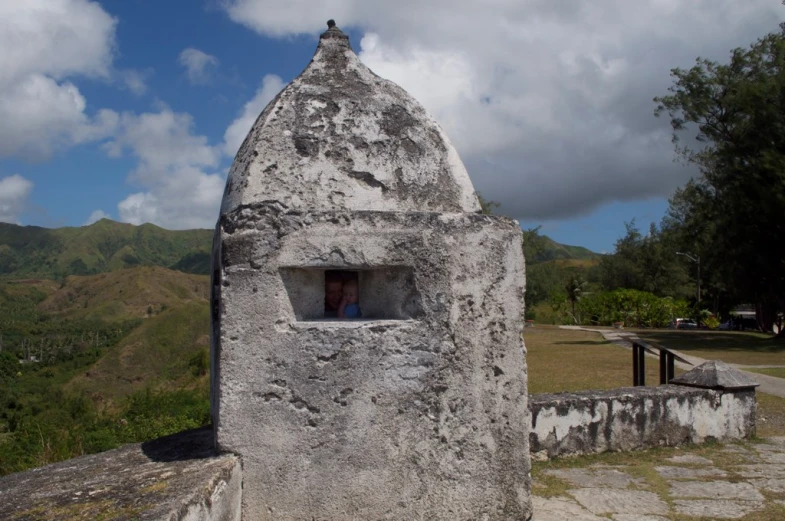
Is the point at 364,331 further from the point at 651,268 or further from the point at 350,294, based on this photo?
the point at 651,268

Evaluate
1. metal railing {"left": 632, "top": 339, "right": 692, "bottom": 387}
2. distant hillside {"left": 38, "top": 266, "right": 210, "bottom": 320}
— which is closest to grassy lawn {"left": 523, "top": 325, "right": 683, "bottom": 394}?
metal railing {"left": 632, "top": 339, "right": 692, "bottom": 387}

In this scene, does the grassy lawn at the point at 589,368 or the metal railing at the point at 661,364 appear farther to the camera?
the grassy lawn at the point at 589,368

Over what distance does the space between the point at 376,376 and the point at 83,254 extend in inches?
7621

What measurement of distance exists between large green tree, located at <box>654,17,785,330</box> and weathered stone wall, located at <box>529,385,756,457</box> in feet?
45.5

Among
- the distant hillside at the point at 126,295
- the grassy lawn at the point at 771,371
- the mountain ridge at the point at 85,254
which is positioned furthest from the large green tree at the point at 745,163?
the mountain ridge at the point at 85,254

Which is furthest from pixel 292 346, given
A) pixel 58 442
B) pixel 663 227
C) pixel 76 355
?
pixel 76 355

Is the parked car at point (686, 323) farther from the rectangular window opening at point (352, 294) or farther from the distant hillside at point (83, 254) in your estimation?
the distant hillside at point (83, 254)

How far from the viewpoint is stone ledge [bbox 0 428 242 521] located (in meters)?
2.05

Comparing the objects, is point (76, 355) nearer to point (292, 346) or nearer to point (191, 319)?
point (191, 319)

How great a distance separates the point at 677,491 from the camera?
4344mm

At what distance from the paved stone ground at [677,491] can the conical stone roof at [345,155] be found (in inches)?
83.9

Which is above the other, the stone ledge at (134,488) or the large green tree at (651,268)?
the large green tree at (651,268)

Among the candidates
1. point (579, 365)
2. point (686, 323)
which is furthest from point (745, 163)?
point (686, 323)

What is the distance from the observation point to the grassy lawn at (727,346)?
14695mm
